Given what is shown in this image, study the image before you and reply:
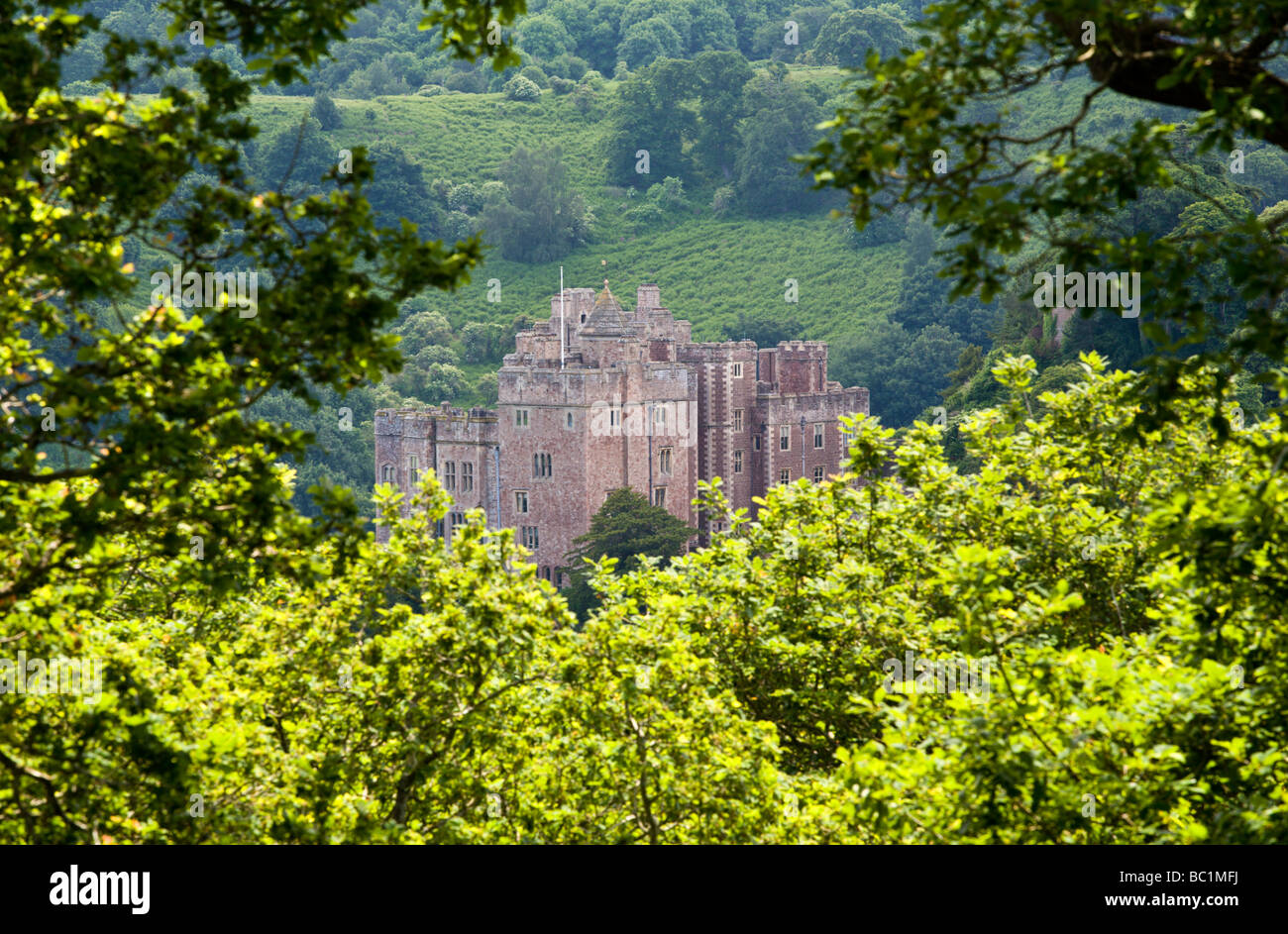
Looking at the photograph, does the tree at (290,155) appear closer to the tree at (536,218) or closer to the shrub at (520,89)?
the tree at (536,218)

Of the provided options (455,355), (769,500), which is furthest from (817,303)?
(769,500)

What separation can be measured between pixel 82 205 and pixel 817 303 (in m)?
106

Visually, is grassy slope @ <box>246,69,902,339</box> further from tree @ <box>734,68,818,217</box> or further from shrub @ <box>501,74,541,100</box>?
shrub @ <box>501,74,541,100</box>

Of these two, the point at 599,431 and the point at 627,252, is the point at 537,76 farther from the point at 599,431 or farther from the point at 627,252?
the point at 599,431

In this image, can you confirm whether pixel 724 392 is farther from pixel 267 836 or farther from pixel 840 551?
pixel 267 836

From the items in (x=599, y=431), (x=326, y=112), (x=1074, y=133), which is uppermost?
(x=326, y=112)

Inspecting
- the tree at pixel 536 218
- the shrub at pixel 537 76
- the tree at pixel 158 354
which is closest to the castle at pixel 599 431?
the tree at pixel 536 218

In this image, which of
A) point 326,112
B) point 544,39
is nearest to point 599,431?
point 326,112

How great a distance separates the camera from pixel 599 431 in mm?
69375

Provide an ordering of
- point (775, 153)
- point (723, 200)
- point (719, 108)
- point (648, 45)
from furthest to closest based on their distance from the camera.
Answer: point (648, 45)
point (719, 108)
point (723, 200)
point (775, 153)

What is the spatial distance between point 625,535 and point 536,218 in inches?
2503

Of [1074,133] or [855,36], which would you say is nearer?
[1074,133]

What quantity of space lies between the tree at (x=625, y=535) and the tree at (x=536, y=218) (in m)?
59.5
